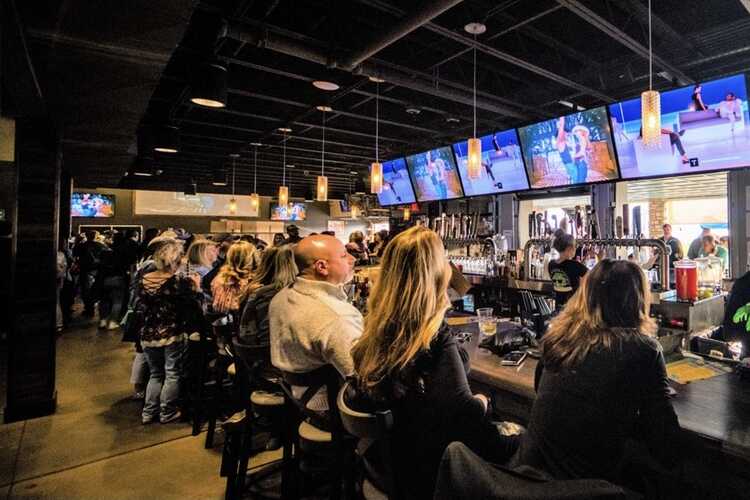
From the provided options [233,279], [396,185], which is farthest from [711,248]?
[233,279]

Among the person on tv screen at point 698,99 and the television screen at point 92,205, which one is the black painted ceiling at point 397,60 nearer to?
the person on tv screen at point 698,99

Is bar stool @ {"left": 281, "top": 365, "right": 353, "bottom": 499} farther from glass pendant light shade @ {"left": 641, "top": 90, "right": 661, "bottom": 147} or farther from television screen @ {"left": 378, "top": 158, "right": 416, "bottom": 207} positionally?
television screen @ {"left": 378, "top": 158, "right": 416, "bottom": 207}

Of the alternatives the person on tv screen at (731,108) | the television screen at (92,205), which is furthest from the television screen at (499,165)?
the television screen at (92,205)

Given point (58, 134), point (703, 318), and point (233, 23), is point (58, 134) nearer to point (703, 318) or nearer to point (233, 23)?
point (233, 23)

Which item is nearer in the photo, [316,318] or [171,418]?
[316,318]

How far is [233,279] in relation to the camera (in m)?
3.79

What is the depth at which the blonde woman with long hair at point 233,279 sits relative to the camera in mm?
3732

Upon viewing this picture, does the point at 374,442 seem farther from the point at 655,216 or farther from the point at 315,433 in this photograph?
the point at 655,216

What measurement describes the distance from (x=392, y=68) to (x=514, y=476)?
16.5 ft

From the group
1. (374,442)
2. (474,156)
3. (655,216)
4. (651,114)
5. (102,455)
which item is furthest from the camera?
(655,216)

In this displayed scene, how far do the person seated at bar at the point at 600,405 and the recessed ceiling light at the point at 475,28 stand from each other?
11.6ft

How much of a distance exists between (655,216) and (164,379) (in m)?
9.29

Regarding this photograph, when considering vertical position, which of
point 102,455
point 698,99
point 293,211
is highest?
point 293,211

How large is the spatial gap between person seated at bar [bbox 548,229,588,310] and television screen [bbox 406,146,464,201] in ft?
8.89
